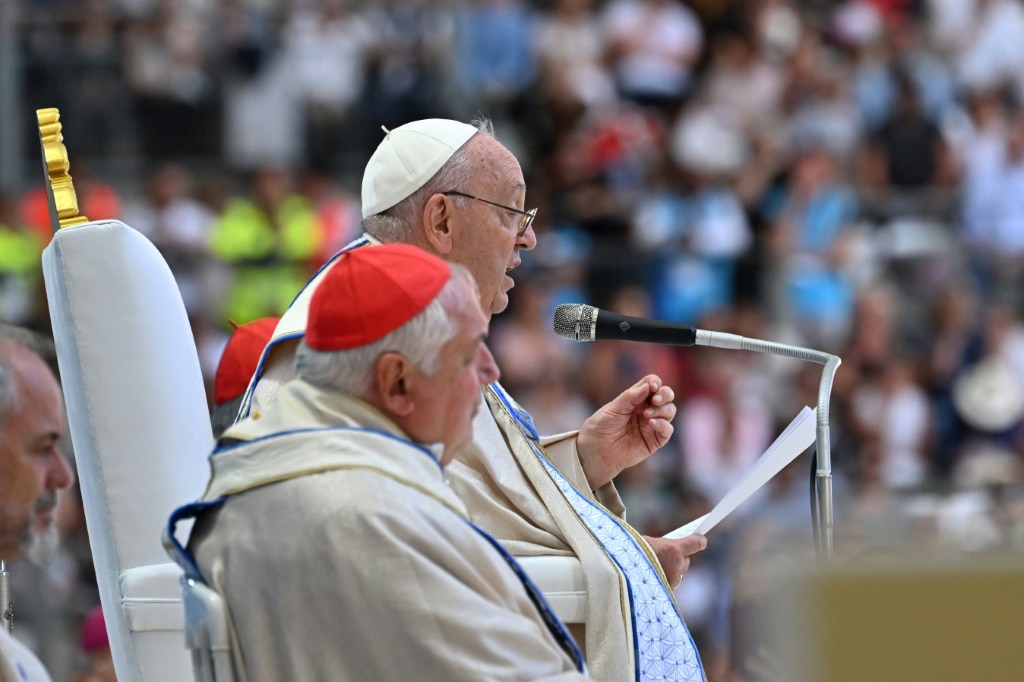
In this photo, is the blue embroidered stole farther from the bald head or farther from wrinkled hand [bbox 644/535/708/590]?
the bald head

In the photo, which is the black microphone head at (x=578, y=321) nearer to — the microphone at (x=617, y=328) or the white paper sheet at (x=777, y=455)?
the microphone at (x=617, y=328)

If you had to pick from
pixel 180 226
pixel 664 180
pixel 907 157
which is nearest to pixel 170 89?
pixel 180 226

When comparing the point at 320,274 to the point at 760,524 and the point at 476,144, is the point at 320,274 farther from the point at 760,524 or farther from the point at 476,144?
the point at 760,524

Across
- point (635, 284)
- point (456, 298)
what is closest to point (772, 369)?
point (635, 284)

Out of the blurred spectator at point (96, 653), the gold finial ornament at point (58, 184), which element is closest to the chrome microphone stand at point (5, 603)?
the gold finial ornament at point (58, 184)

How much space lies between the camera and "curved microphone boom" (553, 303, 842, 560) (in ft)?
11.6

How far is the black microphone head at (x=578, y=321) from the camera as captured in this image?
3.74m

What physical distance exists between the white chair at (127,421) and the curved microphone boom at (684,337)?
2.89 ft

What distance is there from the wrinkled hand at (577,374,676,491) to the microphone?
292 mm

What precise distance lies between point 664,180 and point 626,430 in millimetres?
6922

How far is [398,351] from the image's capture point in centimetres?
279

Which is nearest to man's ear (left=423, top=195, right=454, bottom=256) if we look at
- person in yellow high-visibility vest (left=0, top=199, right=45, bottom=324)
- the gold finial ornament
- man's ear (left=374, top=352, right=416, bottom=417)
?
the gold finial ornament

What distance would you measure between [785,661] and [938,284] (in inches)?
365

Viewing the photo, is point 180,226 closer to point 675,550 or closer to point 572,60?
point 572,60
